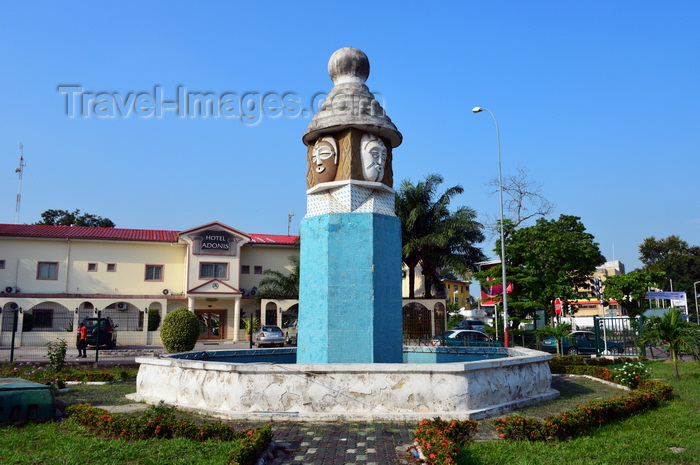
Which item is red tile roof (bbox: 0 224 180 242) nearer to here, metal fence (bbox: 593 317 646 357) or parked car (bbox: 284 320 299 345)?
parked car (bbox: 284 320 299 345)

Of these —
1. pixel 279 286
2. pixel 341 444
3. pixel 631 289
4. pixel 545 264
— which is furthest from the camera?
pixel 279 286

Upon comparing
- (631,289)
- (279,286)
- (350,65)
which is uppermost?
(350,65)

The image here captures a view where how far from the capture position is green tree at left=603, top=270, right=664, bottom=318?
28.2 metres

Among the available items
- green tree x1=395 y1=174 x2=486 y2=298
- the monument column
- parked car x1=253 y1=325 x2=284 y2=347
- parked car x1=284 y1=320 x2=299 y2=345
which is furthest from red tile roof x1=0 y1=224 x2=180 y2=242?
the monument column

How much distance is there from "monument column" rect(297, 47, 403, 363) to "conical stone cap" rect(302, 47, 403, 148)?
24 millimetres

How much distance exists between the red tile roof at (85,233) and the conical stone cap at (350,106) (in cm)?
2633

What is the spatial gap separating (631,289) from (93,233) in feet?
109

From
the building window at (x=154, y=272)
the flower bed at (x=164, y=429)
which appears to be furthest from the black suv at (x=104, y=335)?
the flower bed at (x=164, y=429)

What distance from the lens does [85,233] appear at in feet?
113

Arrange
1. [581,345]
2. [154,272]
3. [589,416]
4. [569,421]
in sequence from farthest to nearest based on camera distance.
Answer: [154,272], [581,345], [589,416], [569,421]

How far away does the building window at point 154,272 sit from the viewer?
3488cm

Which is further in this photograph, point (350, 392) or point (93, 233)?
point (93, 233)

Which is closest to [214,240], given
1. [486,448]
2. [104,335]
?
[104,335]

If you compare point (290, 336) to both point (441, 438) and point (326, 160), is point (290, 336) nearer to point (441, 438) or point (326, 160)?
point (326, 160)
